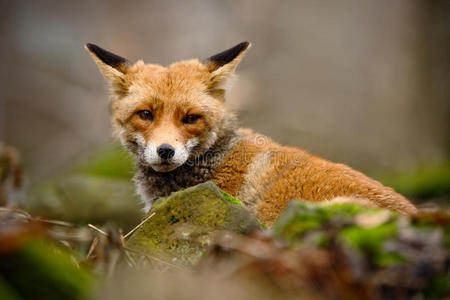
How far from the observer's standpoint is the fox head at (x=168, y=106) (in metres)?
5.35

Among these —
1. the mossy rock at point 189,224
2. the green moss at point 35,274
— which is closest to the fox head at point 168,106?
the mossy rock at point 189,224

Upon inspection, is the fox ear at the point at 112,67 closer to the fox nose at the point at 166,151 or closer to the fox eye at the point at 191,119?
the fox eye at the point at 191,119

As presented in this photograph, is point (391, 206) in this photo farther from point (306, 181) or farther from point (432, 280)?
point (432, 280)

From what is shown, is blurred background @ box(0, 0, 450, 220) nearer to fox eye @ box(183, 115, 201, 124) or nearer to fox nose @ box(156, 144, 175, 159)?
fox eye @ box(183, 115, 201, 124)

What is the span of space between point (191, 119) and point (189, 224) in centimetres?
223

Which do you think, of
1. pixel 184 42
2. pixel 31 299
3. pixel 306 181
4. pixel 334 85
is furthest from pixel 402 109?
pixel 31 299

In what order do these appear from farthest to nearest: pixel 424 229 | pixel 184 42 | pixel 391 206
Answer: pixel 184 42 < pixel 391 206 < pixel 424 229

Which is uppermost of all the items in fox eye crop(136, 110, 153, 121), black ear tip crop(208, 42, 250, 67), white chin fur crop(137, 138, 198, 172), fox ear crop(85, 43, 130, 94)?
black ear tip crop(208, 42, 250, 67)

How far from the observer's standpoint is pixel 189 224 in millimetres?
3646

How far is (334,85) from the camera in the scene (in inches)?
567

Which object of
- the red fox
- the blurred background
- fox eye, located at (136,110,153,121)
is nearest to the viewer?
the red fox

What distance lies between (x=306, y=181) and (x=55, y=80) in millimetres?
17746

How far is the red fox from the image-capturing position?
4.99 m

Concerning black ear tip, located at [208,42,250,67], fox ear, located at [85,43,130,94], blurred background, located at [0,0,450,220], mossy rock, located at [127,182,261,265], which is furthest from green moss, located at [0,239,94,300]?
blurred background, located at [0,0,450,220]
